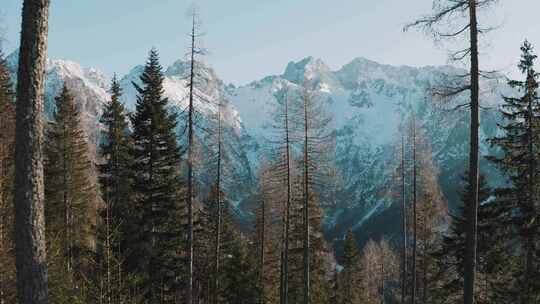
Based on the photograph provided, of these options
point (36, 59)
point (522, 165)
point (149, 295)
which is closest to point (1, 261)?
point (36, 59)

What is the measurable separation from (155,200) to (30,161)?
13909mm

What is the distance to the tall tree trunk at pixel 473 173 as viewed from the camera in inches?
473

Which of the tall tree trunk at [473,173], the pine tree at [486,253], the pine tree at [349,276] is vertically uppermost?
the tall tree trunk at [473,173]

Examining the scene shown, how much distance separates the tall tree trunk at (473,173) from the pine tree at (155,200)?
13225 millimetres

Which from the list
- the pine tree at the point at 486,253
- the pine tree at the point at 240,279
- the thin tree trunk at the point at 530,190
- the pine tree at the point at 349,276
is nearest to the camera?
the thin tree trunk at the point at 530,190

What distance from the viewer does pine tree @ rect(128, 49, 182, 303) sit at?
20.2 m

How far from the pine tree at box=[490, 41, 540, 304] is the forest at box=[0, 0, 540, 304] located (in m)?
0.06

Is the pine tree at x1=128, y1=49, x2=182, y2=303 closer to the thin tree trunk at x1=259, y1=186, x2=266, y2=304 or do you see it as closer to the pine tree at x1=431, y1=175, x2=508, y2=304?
the thin tree trunk at x1=259, y1=186, x2=266, y2=304

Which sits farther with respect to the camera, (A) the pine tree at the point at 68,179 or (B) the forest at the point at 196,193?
(A) the pine tree at the point at 68,179

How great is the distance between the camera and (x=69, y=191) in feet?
88.1

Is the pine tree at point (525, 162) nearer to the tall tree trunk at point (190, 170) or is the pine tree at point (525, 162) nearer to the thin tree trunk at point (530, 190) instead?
the thin tree trunk at point (530, 190)

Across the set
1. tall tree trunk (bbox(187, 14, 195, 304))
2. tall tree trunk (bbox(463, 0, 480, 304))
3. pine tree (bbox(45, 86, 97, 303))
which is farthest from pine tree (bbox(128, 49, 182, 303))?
tall tree trunk (bbox(463, 0, 480, 304))

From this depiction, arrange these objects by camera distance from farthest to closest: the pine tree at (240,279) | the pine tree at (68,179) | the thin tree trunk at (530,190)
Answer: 1. the pine tree at (240,279)
2. the pine tree at (68,179)
3. the thin tree trunk at (530,190)

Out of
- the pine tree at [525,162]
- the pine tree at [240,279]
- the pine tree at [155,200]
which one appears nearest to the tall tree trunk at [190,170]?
the pine tree at [155,200]
